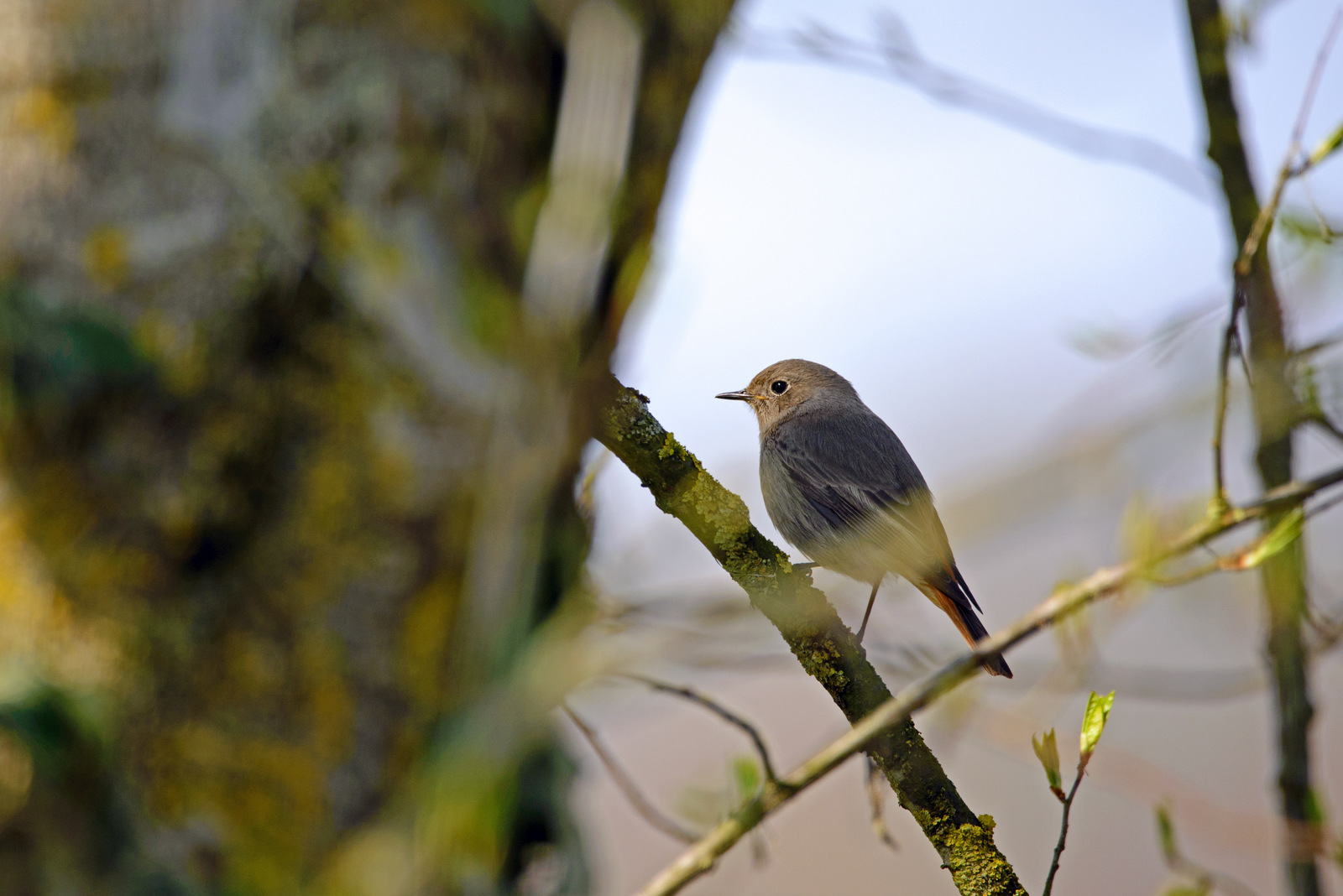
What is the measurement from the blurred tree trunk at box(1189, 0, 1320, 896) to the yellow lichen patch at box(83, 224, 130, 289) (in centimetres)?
241

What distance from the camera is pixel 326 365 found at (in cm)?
181

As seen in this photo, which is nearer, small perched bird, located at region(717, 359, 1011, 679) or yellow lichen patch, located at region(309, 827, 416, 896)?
yellow lichen patch, located at region(309, 827, 416, 896)

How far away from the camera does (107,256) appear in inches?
68.7

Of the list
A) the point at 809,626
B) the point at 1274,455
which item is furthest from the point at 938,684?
the point at 1274,455

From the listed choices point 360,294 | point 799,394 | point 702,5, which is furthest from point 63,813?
point 799,394

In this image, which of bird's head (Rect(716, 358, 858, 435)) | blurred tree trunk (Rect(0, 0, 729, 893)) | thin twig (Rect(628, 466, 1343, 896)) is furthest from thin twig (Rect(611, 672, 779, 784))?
bird's head (Rect(716, 358, 858, 435))

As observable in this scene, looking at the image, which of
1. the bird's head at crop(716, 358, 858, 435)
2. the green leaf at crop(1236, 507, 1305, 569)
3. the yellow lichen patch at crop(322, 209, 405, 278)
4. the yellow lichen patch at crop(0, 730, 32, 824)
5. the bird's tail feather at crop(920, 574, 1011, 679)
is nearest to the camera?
the yellow lichen patch at crop(322, 209, 405, 278)

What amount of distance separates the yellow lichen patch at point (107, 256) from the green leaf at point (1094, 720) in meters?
1.92

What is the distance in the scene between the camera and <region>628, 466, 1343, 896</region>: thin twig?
0.96 m

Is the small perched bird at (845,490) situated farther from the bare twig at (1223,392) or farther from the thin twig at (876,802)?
the bare twig at (1223,392)

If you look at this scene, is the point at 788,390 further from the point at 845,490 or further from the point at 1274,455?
the point at 1274,455

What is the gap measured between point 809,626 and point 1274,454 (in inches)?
70.8

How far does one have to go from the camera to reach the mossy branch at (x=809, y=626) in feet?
5.36

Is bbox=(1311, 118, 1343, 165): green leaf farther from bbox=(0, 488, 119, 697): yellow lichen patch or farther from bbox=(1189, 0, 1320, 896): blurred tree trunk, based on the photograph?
bbox=(0, 488, 119, 697): yellow lichen patch
